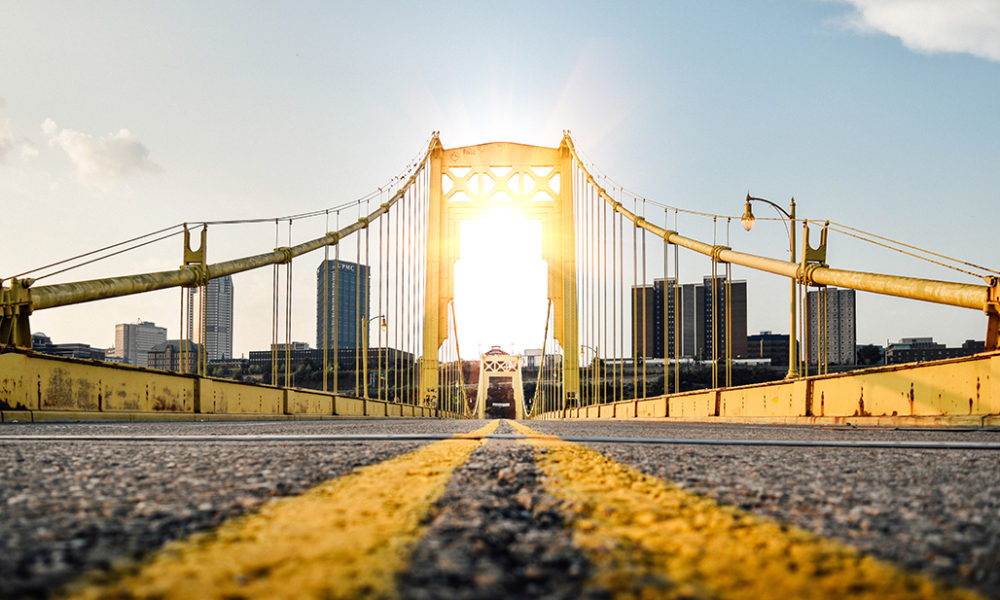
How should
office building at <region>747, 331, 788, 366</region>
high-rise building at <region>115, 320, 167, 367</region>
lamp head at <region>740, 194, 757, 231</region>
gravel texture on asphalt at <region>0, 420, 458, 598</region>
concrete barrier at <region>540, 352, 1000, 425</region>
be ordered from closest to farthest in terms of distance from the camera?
1. gravel texture on asphalt at <region>0, 420, 458, 598</region>
2. concrete barrier at <region>540, 352, 1000, 425</region>
3. lamp head at <region>740, 194, 757, 231</region>
4. office building at <region>747, 331, 788, 366</region>
5. high-rise building at <region>115, 320, 167, 367</region>

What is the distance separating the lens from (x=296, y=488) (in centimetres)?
185

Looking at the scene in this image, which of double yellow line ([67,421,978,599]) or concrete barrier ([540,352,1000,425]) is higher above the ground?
double yellow line ([67,421,978,599])

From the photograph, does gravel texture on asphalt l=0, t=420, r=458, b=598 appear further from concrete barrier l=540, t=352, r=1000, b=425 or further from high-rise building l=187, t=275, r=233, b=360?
high-rise building l=187, t=275, r=233, b=360

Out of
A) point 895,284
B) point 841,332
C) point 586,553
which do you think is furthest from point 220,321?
point 586,553

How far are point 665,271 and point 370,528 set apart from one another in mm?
24025

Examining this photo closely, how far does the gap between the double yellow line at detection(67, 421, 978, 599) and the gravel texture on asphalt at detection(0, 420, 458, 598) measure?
0.28ft

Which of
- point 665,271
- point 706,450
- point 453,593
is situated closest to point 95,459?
point 453,593

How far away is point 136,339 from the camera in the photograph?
162000 mm

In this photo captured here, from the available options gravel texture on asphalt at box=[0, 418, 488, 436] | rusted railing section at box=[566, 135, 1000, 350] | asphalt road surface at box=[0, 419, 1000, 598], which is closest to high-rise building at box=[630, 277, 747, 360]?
rusted railing section at box=[566, 135, 1000, 350]

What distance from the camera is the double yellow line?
955 mm

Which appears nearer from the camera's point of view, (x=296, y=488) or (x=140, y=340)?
(x=296, y=488)

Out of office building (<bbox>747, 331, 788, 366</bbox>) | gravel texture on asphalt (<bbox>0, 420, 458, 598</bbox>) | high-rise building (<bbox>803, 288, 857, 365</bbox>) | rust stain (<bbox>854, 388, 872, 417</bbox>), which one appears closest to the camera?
gravel texture on asphalt (<bbox>0, 420, 458, 598</bbox>)

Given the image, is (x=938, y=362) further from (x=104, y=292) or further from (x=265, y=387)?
(x=104, y=292)

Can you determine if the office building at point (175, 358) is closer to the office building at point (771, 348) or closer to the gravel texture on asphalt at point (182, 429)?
the gravel texture on asphalt at point (182, 429)
